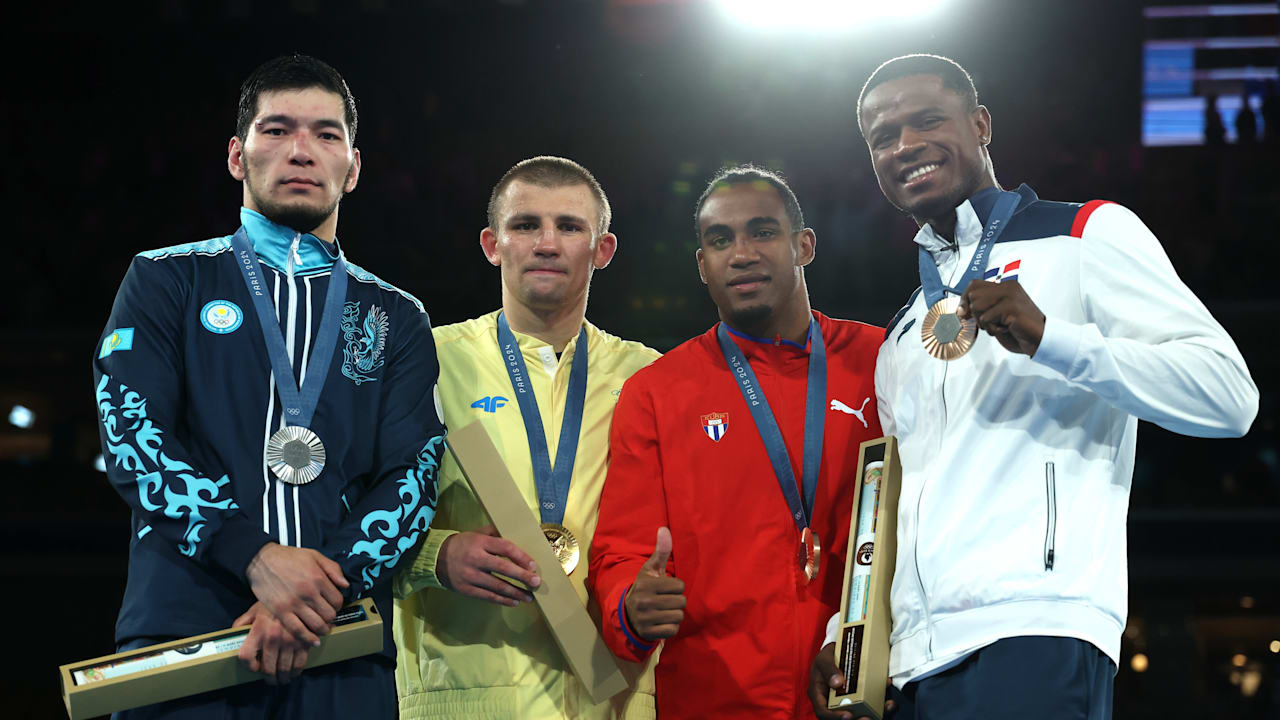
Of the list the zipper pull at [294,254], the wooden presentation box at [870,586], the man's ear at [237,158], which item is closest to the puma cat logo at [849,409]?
the wooden presentation box at [870,586]

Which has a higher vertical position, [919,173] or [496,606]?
[919,173]

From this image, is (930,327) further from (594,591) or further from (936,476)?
(594,591)

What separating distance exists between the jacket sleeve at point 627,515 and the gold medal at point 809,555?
0.30 meters

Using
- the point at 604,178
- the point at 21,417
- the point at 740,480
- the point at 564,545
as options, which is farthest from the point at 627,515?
the point at 21,417

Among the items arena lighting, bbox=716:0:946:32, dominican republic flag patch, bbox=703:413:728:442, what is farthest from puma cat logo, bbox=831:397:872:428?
arena lighting, bbox=716:0:946:32

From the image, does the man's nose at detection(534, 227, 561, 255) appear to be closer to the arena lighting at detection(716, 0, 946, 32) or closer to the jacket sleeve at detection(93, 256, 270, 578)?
the jacket sleeve at detection(93, 256, 270, 578)

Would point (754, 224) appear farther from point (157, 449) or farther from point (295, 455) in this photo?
point (157, 449)

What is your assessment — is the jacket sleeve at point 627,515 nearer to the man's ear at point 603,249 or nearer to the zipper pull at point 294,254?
the man's ear at point 603,249

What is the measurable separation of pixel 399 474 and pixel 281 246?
1.86 ft

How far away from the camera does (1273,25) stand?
29.9ft

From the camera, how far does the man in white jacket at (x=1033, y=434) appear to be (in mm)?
1856

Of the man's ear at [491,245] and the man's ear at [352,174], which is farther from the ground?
the man's ear at [352,174]

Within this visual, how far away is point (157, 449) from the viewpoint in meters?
2.01

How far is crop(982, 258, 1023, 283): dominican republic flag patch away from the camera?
6.92 ft
